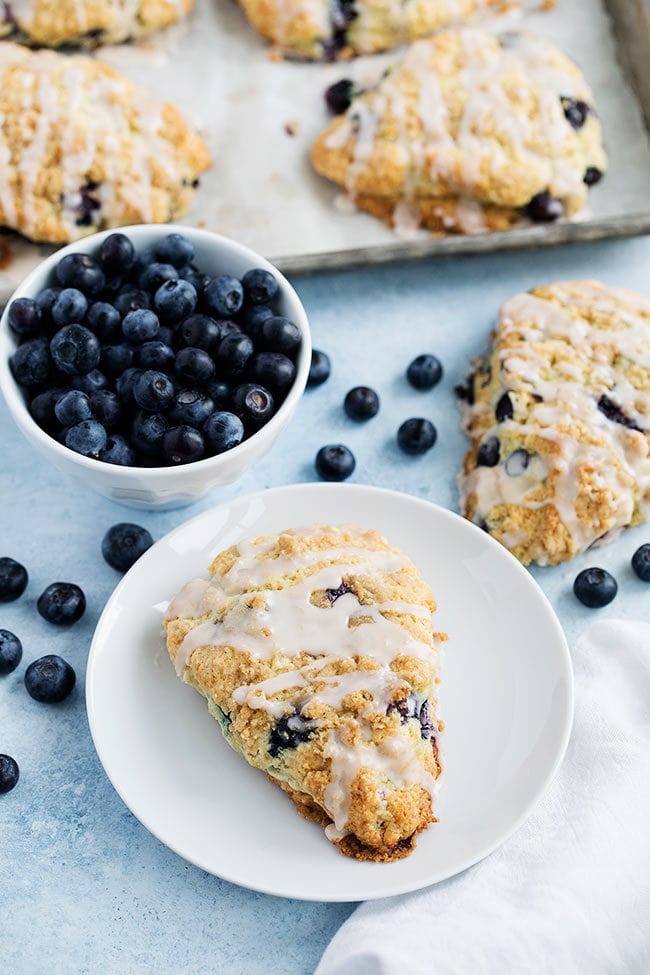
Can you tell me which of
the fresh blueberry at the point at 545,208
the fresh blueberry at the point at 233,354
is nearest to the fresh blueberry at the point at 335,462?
the fresh blueberry at the point at 233,354

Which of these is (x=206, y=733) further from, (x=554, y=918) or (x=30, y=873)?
(x=554, y=918)

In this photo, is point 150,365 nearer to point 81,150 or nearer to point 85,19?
point 81,150

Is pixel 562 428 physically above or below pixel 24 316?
below

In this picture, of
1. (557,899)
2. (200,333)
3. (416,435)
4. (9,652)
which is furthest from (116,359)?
(557,899)

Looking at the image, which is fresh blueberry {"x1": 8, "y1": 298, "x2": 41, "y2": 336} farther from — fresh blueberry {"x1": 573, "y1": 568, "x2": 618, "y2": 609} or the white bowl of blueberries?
fresh blueberry {"x1": 573, "y1": 568, "x2": 618, "y2": 609}

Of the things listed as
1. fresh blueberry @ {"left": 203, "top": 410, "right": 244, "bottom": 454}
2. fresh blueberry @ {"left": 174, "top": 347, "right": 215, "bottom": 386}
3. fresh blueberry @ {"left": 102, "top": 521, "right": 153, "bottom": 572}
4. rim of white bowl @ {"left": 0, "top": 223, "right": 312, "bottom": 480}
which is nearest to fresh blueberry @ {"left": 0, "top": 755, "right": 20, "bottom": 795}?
fresh blueberry @ {"left": 102, "top": 521, "right": 153, "bottom": 572}

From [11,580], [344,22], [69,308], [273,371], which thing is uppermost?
[344,22]

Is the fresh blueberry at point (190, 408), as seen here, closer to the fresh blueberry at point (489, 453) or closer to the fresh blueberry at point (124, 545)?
the fresh blueberry at point (124, 545)
